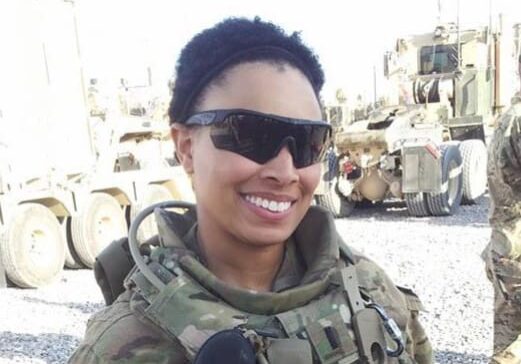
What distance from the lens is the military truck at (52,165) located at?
659 cm

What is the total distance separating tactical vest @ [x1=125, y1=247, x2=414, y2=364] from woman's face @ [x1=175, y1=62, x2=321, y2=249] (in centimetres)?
12

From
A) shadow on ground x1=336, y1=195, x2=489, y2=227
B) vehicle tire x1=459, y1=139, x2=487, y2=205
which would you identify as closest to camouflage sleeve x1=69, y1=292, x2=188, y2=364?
shadow on ground x1=336, y1=195, x2=489, y2=227

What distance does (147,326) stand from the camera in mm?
1104

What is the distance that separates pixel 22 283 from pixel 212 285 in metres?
5.95

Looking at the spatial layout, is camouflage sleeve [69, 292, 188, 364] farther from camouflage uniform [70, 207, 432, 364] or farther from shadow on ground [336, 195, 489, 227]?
shadow on ground [336, 195, 489, 227]

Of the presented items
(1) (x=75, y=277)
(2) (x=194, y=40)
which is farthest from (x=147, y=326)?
(1) (x=75, y=277)

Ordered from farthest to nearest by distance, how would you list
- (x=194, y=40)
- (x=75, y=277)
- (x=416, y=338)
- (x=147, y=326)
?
(x=75, y=277)
(x=416, y=338)
(x=194, y=40)
(x=147, y=326)

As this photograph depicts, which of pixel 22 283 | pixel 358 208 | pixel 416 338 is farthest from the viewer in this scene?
pixel 358 208

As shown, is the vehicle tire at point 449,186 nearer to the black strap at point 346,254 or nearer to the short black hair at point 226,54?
the black strap at point 346,254

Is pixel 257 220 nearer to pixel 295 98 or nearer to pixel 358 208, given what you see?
pixel 295 98

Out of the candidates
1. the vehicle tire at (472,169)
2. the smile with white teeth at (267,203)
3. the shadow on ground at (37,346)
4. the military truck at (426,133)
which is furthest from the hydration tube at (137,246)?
the vehicle tire at (472,169)

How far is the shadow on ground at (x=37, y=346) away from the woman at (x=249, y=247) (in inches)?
142

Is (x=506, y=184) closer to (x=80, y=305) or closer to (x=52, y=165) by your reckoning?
(x=80, y=305)

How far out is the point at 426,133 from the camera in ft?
33.1
